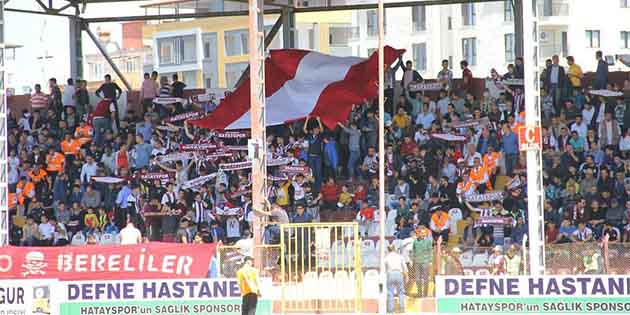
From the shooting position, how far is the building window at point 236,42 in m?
103

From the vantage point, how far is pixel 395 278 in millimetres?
27188

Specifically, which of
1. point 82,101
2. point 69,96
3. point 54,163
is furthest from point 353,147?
point 69,96

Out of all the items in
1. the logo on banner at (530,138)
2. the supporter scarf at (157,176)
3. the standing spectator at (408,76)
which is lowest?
the supporter scarf at (157,176)

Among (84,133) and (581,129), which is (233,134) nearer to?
(84,133)

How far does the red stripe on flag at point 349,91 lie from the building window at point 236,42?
6474 cm

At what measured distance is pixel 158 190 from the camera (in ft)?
119

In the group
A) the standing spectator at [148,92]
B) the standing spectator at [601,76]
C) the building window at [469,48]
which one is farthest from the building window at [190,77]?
the standing spectator at [601,76]

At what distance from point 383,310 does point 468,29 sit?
210ft

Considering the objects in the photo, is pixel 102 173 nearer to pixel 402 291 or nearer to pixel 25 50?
pixel 402 291

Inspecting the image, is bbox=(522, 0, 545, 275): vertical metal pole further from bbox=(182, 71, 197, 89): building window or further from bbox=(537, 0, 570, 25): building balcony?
bbox=(182, 71, 197, 89): building window

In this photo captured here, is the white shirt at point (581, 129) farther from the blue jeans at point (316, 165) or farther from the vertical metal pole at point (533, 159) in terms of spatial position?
the vertical metal pole at point (533, 159)

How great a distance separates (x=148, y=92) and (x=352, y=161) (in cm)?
719

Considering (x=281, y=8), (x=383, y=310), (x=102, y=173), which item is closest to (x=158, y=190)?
(x=102, y=173)

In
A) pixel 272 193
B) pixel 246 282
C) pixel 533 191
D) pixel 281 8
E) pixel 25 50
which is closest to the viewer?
pixel 246 282
